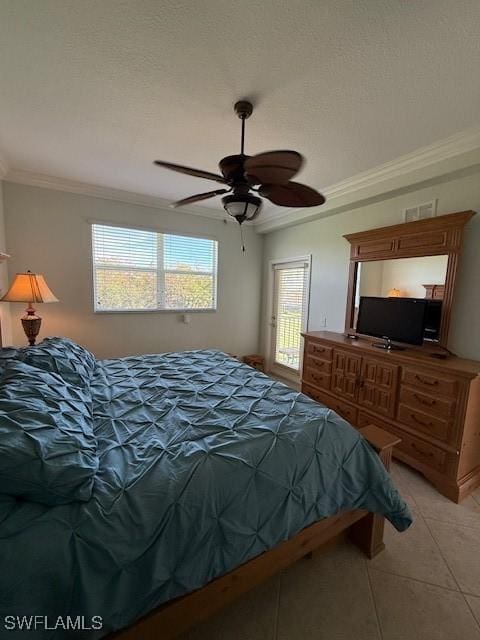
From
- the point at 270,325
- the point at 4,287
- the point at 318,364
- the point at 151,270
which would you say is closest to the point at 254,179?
the point at 318,364

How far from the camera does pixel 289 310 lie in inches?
171

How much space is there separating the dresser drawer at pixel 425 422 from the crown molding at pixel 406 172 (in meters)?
2.03

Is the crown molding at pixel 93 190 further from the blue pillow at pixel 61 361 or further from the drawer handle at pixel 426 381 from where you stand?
→ the drawer handle at pixel 426 381

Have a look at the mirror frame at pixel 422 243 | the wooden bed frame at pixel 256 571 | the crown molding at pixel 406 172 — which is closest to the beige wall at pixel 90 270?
the crown molding at pixel 406 172

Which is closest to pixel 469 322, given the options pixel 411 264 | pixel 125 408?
pixel 411 264

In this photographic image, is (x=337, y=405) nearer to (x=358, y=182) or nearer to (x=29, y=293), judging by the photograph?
(x=358, y=182)

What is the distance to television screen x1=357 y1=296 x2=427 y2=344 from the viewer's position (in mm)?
2504

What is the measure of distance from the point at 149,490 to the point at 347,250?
10.7ft

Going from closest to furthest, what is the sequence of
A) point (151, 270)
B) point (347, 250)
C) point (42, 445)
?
point (42, 445) < point (347, 250) < point (151, 270)

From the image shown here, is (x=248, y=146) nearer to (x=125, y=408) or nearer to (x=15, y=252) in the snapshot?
(x=125, y=408)

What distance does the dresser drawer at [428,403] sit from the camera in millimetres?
2041

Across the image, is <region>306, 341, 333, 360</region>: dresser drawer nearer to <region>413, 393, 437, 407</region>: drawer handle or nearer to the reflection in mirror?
the reflection in mirror

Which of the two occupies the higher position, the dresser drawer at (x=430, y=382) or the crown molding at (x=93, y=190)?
the crown molding at (x=93, y=190)

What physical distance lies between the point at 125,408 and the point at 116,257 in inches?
102
